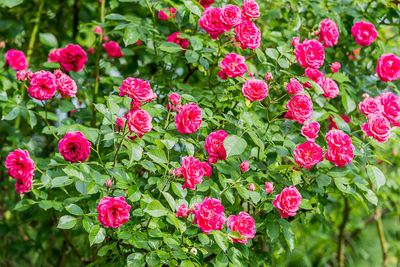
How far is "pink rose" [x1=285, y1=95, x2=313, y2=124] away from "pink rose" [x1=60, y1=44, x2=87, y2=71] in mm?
1055

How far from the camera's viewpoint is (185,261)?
56.7 inches

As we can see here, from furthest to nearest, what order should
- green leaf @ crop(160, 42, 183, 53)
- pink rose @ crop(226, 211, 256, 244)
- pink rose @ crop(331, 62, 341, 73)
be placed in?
pink rose @ crop(331, 62, 341, 73) < green leaf @ crop(160, 42, 183, 53) < pink rose @ crop(226, 211, 256, 244)

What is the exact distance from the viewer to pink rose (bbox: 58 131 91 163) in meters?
1.56

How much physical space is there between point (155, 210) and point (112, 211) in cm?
14

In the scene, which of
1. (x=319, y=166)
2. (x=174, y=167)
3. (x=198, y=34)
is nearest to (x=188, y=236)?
(x=174, y=167)

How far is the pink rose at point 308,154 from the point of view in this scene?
1.62 m

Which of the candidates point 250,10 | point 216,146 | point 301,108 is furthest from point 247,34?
point 216,146

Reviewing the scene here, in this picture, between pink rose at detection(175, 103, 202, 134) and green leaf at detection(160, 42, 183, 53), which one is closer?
pink rose at detection(175, 103, 202, 134)

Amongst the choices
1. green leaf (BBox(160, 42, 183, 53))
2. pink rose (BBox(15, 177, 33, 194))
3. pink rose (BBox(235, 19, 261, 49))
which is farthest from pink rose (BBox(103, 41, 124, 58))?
pink rose (BBox(15, 177, 33, 194))

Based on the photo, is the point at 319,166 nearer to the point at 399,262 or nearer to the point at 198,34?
the point at 198,34

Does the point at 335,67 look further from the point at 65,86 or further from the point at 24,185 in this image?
the point at 24,185

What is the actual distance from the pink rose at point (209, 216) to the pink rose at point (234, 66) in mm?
521

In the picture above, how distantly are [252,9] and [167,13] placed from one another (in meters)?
0.51

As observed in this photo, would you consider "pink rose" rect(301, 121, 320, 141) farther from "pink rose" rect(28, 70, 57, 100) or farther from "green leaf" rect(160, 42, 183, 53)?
"pink rose" rect(28, 70, 57, 100)
